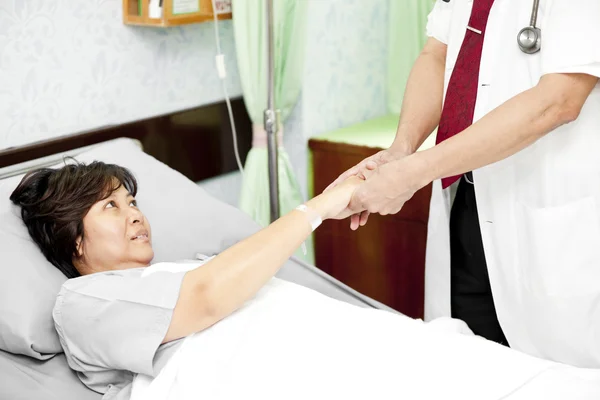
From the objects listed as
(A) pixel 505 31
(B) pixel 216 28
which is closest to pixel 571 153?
(A) pixel 505 31

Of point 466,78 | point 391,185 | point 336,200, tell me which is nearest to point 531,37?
point 466,78

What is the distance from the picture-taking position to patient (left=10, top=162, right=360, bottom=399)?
5.21 feet

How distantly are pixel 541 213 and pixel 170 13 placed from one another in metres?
1.27

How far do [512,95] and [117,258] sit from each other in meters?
0.98

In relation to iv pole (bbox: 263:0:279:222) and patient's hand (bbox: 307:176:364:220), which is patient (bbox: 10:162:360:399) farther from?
iv pole (bbox: 263:0:279:222)

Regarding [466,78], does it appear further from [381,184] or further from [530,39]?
[381,184]

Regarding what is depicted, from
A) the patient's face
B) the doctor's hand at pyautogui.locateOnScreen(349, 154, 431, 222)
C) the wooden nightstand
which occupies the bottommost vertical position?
the wooden nightstand

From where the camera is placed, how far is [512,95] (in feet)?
5.86

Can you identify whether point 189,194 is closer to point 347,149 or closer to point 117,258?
point 117,258

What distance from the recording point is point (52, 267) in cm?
180

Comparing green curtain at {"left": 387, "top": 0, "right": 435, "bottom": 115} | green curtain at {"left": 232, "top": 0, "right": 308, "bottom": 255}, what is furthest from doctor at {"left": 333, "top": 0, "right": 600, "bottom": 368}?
green curtain at {"left": 387, "top": 0, "right": 435, "bottom": 115}

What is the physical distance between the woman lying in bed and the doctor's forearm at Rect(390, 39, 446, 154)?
0.40 m

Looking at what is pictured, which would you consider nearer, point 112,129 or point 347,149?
point 112,129

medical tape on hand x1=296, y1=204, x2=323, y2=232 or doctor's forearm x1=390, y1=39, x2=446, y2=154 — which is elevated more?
doctor's forearm x1=390, y1=39, x2=446, y2=154
